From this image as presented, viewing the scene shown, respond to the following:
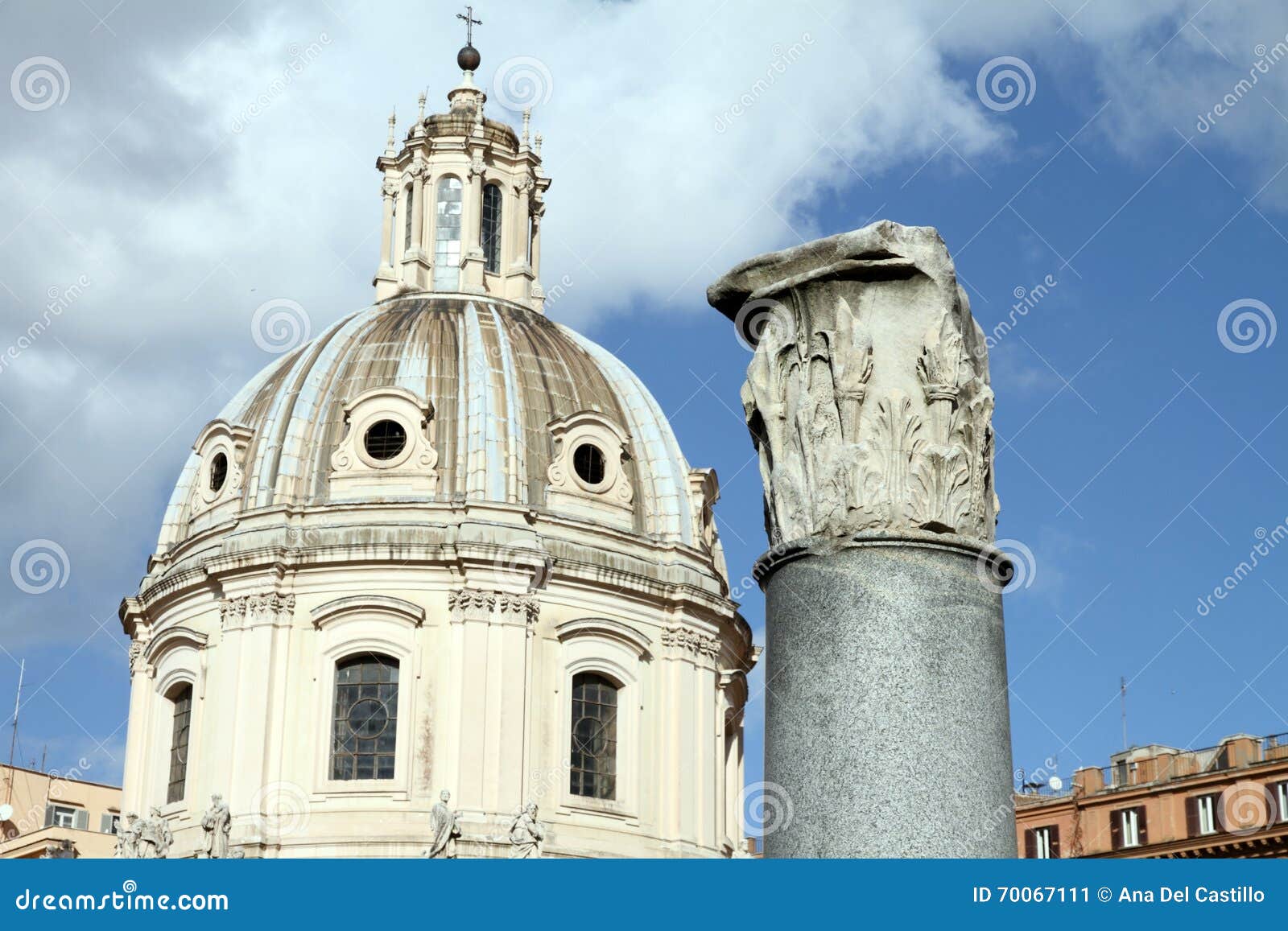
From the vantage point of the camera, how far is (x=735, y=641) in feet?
172

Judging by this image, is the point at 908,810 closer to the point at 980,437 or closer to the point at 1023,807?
the point at 980,437

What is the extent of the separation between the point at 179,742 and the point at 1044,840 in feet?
78.1

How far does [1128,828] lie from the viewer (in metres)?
54.4

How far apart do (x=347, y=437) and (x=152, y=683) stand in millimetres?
7862

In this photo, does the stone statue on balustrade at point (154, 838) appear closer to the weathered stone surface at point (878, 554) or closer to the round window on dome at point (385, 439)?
the round window on dome at point (385, 439)

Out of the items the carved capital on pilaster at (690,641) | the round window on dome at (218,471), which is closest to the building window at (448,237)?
the round window on dome at (218,471)

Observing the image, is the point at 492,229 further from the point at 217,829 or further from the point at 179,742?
the point at 217,829

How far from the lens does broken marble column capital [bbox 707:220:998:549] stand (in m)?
11.1

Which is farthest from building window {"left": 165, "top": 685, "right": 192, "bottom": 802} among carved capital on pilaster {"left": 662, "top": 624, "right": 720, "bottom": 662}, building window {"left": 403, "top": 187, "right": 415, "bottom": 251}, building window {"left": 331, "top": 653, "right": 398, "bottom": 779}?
building window {"left": 403, "top": 187, "right": 415, "bottom": 251}

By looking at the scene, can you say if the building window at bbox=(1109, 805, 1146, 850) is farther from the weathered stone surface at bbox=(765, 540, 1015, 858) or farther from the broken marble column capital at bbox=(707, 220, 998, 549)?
the weathered stone surface at bbox=(765, 540, 1015, 858)

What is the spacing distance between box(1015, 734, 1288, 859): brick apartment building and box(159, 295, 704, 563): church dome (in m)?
13.8

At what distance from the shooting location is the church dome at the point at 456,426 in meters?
49.3

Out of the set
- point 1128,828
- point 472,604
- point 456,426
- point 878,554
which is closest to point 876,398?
point 878,554
